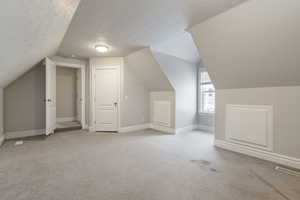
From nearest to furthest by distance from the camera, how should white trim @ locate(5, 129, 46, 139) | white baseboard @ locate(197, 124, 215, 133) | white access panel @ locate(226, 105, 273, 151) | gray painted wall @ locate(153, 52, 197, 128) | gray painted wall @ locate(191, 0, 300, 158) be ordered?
1. gray painted wall @ locate(191, 0, 300, 158)
2. white access panel @ locate(226, 105, 273, 151)
3. white trim @ locate(5, 129, 46, 139)
4. gray painted wall @ locate(153, 52, 197, 128)
5. white baseboard @ locate(197, 124, 215, 133)

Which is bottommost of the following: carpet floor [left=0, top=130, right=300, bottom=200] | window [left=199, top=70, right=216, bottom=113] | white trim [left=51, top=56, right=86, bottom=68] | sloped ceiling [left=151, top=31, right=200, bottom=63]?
carpet floor [left=0, top=130, right=300, bottom=200]

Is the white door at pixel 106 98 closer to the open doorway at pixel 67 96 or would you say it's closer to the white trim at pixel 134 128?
the white trim at pixel 134 128

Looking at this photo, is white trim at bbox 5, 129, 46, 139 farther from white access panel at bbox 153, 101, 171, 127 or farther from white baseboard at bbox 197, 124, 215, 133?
white baseboard at bbox 197, 124, 215, 133

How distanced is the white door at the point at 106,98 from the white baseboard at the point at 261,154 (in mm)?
2885

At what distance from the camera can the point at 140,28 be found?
8.35ft

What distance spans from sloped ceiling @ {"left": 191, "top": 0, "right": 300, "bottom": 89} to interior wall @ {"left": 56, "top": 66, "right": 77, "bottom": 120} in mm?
5492

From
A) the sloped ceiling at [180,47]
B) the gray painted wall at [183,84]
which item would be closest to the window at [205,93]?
the gray painted wall at [183,84]

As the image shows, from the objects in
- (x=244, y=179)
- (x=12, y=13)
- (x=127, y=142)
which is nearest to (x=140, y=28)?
(x=12, y=13)

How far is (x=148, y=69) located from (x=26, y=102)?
10.8ft

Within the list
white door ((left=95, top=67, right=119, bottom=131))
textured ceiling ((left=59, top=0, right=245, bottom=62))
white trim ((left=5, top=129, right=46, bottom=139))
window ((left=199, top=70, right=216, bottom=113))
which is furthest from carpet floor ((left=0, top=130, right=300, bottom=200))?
textured ceiling ((left=59, top=0, right=245, bottom=62))

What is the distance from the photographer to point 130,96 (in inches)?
185

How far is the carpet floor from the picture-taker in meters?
1.61

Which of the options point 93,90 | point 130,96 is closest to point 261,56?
point 130,96

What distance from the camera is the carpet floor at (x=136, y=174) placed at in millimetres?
1610
